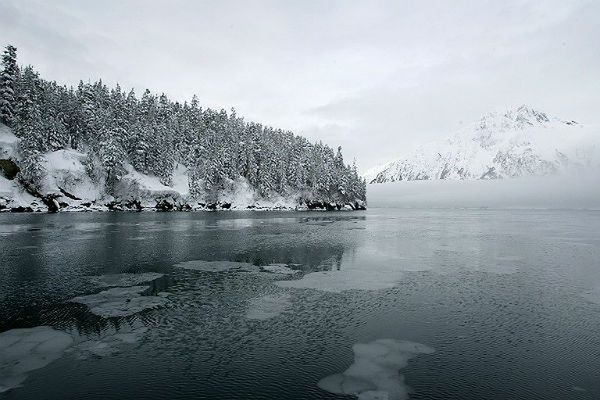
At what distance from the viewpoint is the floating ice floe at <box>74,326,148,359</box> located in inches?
507

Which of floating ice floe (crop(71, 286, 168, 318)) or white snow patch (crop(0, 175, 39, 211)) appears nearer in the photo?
floating ice floe (crop(71, 286, 168, 318))

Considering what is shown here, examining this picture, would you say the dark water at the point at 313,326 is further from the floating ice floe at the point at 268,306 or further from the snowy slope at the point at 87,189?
the snowy slope at the point at 87,189

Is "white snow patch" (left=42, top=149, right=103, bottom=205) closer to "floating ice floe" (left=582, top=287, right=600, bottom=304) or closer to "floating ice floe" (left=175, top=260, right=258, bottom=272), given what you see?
"floating ice floe" (left=175, top=260, right=258, bottom=272)

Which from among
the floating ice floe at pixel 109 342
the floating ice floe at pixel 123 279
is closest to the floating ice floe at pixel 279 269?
the floating ice floe at pixel 123 279

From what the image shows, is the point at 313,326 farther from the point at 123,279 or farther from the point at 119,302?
the point at 123,279

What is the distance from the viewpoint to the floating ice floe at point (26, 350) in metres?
11.1

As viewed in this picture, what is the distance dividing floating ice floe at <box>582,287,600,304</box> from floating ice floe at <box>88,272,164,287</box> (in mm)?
25470

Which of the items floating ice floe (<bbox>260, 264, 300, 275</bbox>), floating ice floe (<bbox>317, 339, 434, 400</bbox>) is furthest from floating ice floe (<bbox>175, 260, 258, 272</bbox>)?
floating ice floe (<bbox>317, 339, 434, 400</bbox>)

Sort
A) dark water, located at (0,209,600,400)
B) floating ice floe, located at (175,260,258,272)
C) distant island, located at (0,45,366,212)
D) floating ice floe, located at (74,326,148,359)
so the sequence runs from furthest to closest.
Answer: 1. distant island, located at (0,45,366,212)
2. floating ice floe, located at (175,260,258,272)
3. floating ice floe, located at (74,326,148,359)
4. dark water, located at (0,209,600,400)

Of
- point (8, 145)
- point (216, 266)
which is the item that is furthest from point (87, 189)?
point (216, 266)

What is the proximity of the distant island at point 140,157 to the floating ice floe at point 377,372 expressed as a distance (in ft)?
291

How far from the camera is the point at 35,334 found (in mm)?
14336

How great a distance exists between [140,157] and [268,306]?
331 feet

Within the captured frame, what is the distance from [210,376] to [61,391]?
13.0 feet
